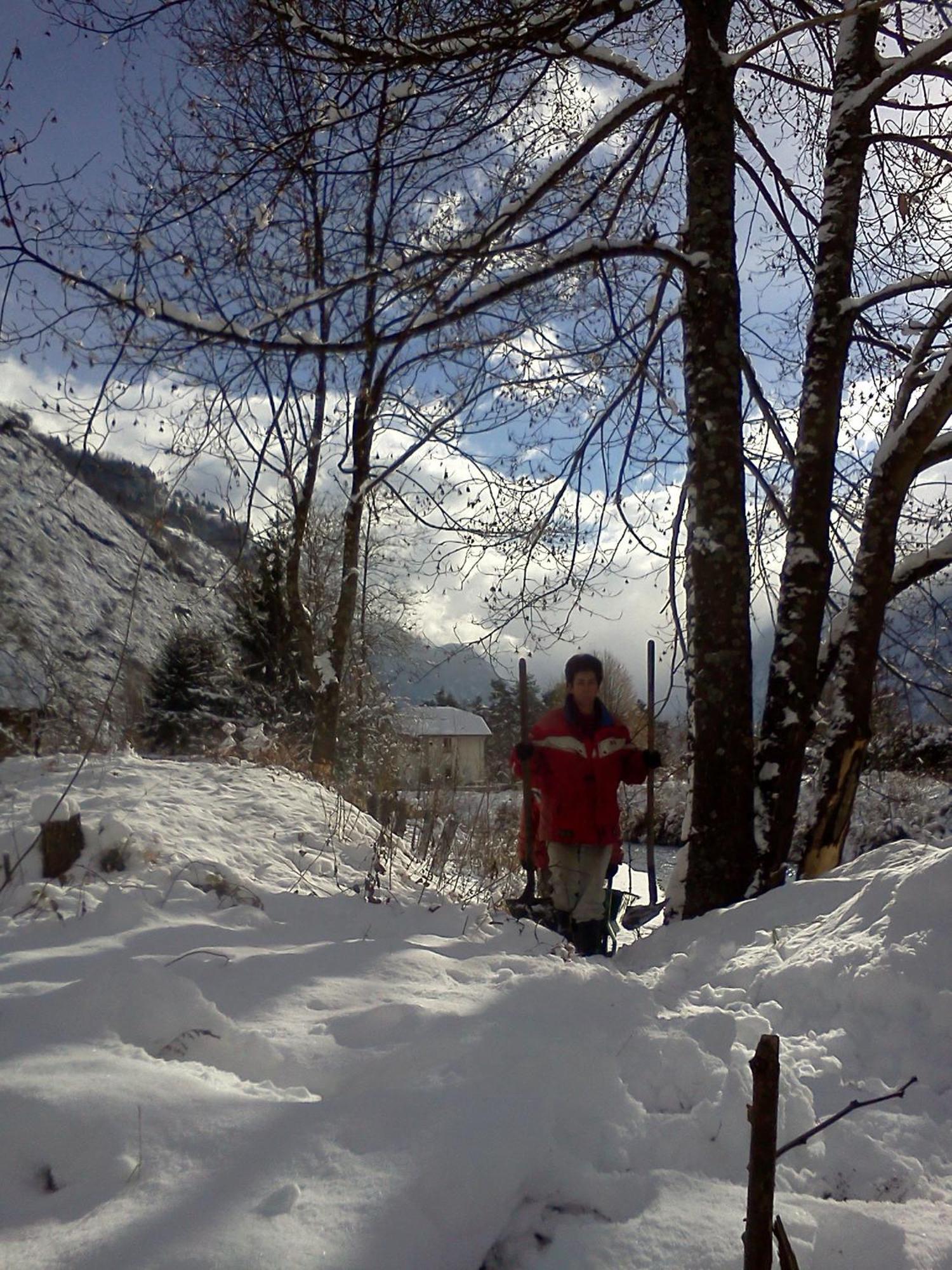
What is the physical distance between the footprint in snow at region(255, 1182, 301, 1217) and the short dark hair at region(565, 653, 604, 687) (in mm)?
3375

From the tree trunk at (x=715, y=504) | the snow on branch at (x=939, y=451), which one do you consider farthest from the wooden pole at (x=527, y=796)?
the snow on branch at (x=939, y=451)

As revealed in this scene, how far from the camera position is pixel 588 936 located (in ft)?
14.7

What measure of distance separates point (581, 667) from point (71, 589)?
1187 cm

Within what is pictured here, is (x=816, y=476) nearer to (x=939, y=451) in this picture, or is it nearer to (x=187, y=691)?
(x=939, y=451)

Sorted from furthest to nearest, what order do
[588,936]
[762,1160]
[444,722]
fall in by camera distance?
1. [444,722]
2. [588,936]
3. [762,1160]

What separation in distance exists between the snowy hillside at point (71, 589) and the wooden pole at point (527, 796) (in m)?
1.77


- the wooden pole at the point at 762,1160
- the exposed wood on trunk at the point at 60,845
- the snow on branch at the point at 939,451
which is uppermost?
the snow on branch at the point at 939,451

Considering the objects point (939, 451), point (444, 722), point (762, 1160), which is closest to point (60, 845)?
point (762, 1160)

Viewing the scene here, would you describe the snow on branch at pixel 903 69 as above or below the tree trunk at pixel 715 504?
above

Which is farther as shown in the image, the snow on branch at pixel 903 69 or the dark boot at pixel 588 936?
the dark boot at pixel 588 936

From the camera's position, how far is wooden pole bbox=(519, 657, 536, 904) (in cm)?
457

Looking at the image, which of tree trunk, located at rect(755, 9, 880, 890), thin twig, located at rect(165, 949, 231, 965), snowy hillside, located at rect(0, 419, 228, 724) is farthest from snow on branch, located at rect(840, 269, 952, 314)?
thin twig, located at rect(165, 949, 231, 965)

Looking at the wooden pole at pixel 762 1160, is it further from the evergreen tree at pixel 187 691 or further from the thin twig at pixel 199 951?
the evergreen tree at pixel 187 691

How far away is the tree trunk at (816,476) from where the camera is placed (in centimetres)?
411
